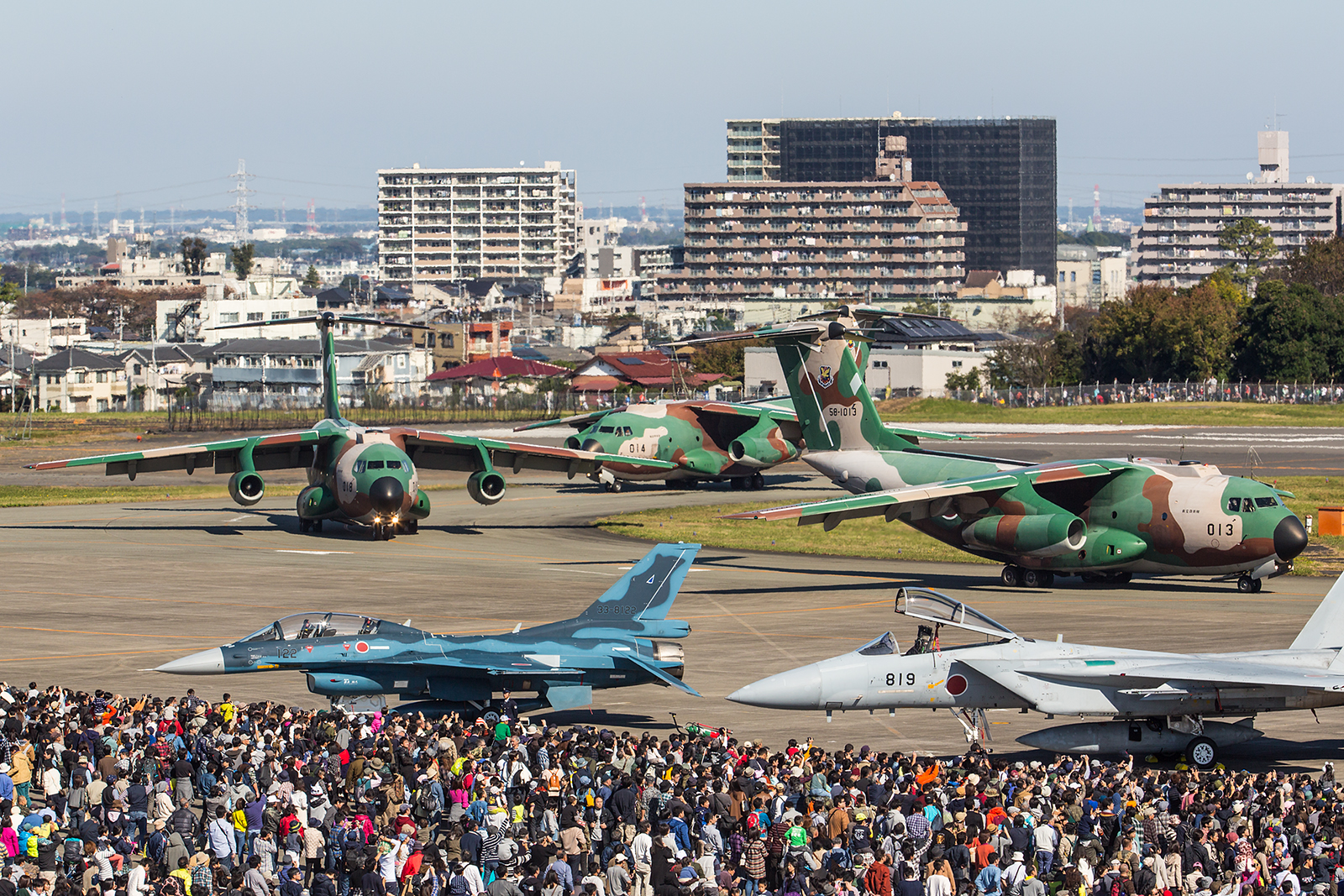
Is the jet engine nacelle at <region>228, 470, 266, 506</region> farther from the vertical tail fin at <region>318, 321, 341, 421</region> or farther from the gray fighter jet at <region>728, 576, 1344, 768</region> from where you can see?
the gray fighter jet at <region>728, 576, 1344, 768</region>

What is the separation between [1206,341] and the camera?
114500mm

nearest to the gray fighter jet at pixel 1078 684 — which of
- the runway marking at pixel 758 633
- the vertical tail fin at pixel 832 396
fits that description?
the runway marking at pixel 758 633

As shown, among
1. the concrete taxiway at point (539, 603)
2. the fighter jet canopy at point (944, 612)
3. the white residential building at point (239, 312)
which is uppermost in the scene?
the white residential building at point (239, 312)

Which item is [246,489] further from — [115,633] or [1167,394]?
[1167,394]

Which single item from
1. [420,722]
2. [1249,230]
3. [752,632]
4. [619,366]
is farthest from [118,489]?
[1249,230]

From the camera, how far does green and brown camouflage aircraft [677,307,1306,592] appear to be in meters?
38.8

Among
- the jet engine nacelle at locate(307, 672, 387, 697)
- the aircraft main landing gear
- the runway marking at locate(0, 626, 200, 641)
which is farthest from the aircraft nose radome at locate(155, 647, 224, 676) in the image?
the aircraft main landing gear

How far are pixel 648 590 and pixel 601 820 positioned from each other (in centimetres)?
913

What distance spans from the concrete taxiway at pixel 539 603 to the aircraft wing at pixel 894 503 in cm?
226

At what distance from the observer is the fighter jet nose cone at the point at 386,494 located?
49.4 metres

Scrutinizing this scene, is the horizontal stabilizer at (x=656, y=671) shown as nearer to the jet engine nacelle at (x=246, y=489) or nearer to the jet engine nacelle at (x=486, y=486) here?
the jet engine nacelle at (x=486, y=486)

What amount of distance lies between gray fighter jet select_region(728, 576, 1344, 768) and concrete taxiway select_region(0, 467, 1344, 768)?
1167 millimetres

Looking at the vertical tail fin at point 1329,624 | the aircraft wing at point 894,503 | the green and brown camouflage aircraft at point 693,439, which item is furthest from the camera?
the green and brown camouflage aircraft at point 693,439

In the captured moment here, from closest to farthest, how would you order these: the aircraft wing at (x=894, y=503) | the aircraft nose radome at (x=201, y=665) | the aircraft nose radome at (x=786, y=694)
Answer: the aircraft nose radome at (x=786, y=694)
the aircraft nose radome at (x=201, y=665)
the aircraft wing at (x=894, y=503)
